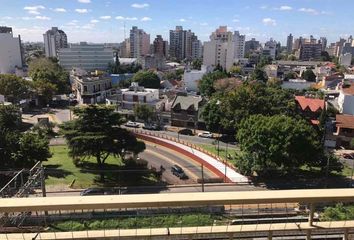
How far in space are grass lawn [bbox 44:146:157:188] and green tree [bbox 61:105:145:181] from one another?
824 millimetres

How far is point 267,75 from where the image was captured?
217ft

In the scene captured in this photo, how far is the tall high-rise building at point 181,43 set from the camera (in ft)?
372

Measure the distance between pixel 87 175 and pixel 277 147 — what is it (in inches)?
463

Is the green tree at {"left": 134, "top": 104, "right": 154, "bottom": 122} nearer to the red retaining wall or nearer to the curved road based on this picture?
the red retaining wall

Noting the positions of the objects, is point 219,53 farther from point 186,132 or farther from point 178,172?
point 178,172

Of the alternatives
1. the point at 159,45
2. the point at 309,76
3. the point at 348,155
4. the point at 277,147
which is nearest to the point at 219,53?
the point at 309,76

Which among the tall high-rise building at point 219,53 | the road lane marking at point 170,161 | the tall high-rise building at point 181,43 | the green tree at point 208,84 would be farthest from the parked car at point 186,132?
the tall high-rise building at point 181,43

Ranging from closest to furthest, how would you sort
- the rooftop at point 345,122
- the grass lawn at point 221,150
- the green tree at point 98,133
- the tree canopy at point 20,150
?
1. the tree canopy at point 20,150
2. the green tree at point 98,133
3. the grass lawn at point 221,150
4. the rooftop at point 345,122

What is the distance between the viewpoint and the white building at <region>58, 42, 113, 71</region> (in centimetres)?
7956

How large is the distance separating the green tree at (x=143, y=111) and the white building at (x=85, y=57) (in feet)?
154

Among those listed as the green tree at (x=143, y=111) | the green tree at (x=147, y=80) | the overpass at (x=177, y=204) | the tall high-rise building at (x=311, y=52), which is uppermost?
the tall high-rise building at (x=311, y=52)

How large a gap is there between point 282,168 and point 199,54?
96.5 m

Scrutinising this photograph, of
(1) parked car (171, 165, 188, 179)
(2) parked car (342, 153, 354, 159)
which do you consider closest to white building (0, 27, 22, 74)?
(1) parked car (171, 165, 188, 179)

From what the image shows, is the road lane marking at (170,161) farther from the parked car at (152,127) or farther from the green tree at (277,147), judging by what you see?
the parked car at (152,127)
